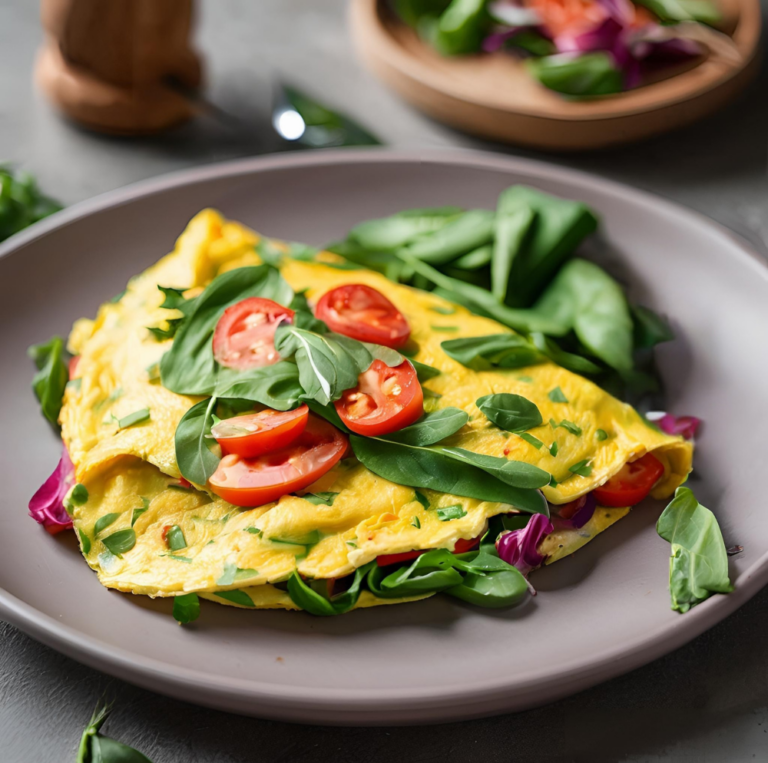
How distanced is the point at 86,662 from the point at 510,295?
5.99 feet

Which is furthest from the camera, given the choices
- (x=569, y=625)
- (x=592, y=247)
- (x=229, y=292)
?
(x=592, y=247)

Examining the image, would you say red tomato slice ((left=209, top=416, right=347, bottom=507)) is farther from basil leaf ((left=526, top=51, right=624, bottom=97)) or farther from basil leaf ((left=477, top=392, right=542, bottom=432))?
basil leaf ((left=526, top=51, right=624, bottom=97))

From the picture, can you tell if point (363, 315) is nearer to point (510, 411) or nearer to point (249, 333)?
point (249, 333)

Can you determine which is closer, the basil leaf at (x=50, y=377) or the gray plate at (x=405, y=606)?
the gray plate at (x=405, y=606)

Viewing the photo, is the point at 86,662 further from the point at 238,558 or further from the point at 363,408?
the point at 363,408

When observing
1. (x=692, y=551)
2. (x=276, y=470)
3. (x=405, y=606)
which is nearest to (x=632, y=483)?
(x=692, y=551)

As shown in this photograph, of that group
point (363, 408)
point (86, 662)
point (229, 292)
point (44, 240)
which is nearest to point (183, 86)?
point (44, 240)

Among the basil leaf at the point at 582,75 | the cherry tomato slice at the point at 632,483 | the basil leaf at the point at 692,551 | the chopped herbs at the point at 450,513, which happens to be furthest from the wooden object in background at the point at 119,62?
the basil leaf at the point at 692,551

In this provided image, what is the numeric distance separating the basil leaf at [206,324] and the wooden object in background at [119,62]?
86.4 inches

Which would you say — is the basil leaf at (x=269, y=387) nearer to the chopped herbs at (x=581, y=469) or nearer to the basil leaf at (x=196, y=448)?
the basil leaf at (x=196, y=448)

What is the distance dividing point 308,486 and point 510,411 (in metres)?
0.63

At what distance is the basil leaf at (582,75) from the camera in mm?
4098

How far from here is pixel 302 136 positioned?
4254 mm

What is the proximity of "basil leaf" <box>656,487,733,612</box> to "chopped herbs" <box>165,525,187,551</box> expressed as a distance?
1319 mm
